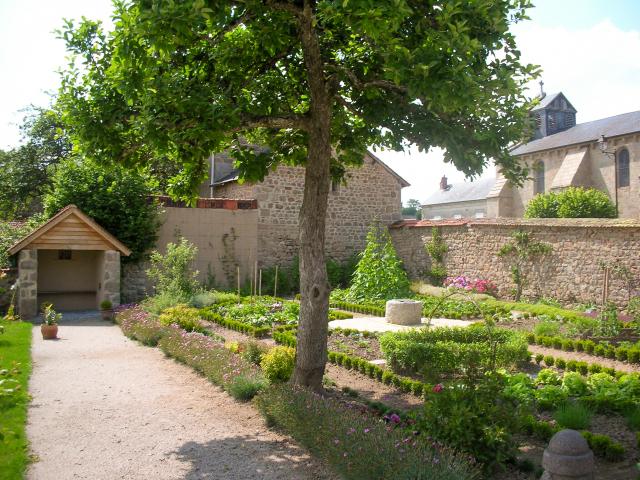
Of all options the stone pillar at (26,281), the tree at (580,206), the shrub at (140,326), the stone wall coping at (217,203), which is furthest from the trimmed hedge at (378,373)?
the tree at (580,206)

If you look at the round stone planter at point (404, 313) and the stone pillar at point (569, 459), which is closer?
the stone pillar at point (569, 459)

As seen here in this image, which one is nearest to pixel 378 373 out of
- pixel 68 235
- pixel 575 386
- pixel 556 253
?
pixel 575 386

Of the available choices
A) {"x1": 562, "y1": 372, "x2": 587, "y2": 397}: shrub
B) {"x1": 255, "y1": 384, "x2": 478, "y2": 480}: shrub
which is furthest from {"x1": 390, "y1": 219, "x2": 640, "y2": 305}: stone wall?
{"x1": 255, "y1": 384, "x2": 478, "y2": 480}: shrub

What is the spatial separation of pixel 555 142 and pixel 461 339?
29855mm

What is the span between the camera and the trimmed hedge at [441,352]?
7.50 metres

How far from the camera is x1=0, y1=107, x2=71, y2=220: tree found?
24922mm

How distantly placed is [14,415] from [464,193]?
44.2 metres

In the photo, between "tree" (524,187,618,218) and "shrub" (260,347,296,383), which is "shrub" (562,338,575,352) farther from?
"tree" (524,187,618,218)

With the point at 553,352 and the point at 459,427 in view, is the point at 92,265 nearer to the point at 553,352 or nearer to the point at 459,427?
the point at 553,352

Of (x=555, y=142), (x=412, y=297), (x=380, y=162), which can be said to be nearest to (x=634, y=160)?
(x=555, y=142)

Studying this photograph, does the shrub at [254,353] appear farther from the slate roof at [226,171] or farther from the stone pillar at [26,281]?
the slate roof at [226,171]

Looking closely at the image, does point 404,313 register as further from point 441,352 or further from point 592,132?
point 592,132

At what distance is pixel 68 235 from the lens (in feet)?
44.7

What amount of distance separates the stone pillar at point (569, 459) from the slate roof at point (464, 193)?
40096mm
